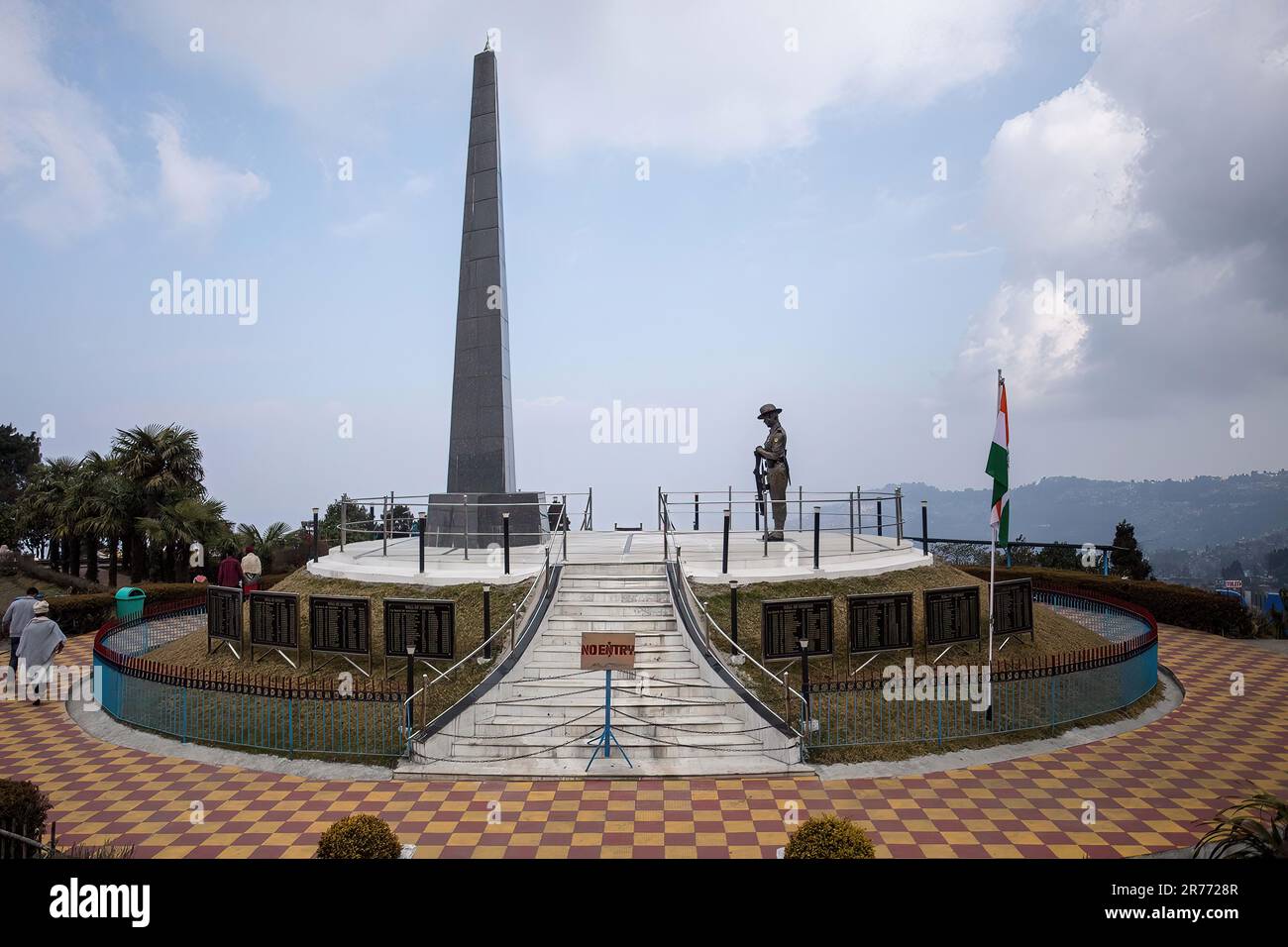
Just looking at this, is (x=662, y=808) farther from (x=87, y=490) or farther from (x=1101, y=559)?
(x=87, y=490)

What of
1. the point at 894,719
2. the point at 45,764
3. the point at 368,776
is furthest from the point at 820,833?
the point at 45,764

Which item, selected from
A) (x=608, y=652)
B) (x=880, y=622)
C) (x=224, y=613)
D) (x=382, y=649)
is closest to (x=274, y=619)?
(x=224, y=613)

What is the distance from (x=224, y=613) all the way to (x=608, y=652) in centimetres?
953

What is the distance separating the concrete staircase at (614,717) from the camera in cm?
1174

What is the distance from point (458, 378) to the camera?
73.0ft

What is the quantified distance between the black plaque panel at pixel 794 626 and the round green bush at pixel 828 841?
625cm

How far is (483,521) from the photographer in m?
21.7

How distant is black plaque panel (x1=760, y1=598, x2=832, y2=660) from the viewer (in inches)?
546

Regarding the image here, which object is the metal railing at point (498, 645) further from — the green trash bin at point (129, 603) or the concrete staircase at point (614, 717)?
the green trash bin at point (129, 603)

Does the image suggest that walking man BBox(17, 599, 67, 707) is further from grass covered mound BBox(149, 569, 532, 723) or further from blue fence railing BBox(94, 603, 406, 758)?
A: blue fence railing BBox(94, 603, 406, 758)

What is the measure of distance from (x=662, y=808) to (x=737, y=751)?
6.93ft

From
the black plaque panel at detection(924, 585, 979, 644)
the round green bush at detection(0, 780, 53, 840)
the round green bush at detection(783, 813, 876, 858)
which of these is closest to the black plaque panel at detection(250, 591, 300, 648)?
the round green bush at detection(0, 780, 53, 840)

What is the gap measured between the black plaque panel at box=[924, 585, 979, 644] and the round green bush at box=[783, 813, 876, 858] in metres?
8.33

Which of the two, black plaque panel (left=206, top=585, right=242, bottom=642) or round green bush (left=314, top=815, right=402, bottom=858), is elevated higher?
black plaque panel (left=206, top=585, right=242, bottom=642)
